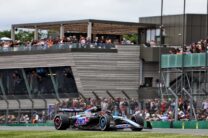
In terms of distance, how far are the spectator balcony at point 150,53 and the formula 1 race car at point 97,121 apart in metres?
26.9

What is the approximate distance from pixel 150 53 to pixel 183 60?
32.5ft

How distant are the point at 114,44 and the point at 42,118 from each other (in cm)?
1374

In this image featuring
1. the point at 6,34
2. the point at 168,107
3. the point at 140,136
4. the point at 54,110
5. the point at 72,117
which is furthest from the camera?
the point at 6,34

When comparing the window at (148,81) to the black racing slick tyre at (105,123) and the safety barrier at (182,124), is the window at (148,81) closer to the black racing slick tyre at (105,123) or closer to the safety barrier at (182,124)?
the safety barrier at (182,124)

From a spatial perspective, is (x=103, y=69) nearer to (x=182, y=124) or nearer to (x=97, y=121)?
(x=182, y=124)

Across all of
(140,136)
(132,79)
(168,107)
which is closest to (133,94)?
(132,79)

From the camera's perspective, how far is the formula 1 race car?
34125 mm

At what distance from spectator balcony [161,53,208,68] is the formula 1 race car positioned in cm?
1771

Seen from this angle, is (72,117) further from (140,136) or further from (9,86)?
(9,86)

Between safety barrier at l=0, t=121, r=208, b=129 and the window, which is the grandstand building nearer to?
the window

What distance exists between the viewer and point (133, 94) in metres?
64.5

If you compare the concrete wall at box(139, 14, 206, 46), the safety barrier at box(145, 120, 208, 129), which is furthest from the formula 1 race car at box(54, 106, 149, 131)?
the concrete wall at box(139, 14, 206, 46)

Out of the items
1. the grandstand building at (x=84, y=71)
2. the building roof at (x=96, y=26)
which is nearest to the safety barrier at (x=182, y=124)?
the grandstand building at (x=84, y=71)

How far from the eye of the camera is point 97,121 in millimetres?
35531
